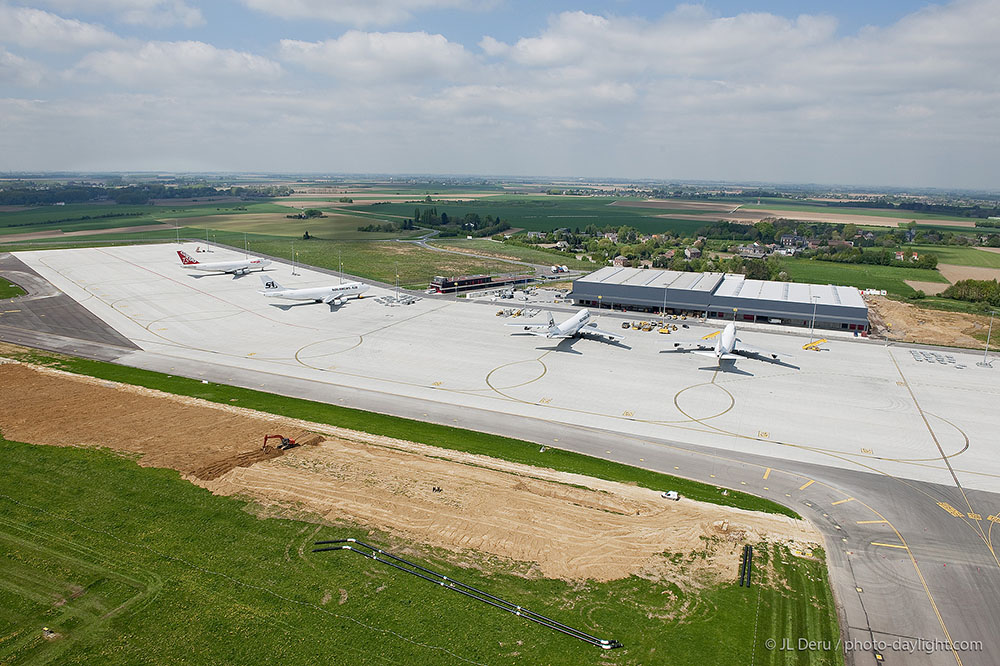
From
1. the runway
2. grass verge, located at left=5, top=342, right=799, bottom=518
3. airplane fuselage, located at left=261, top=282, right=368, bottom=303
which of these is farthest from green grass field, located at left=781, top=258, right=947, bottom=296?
grass verge, located at left=5, top=342, right=799, bottom=518

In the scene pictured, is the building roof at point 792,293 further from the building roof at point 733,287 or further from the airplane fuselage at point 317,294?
the airplane fuselage at point 317,294

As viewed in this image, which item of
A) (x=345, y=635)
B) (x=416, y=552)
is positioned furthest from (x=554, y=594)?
(x=345, y=635)

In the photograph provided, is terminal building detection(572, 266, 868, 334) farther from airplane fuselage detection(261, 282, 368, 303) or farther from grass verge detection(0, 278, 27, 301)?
grass verge detection(0, 278, 27, 301)

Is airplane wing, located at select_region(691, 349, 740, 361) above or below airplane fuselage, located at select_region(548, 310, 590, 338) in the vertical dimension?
below

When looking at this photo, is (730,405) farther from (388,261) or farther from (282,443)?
(388,261)

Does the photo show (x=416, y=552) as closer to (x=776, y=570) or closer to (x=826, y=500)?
(x=776, y=570)

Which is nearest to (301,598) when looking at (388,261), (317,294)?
(317,294)

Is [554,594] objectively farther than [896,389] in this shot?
No
